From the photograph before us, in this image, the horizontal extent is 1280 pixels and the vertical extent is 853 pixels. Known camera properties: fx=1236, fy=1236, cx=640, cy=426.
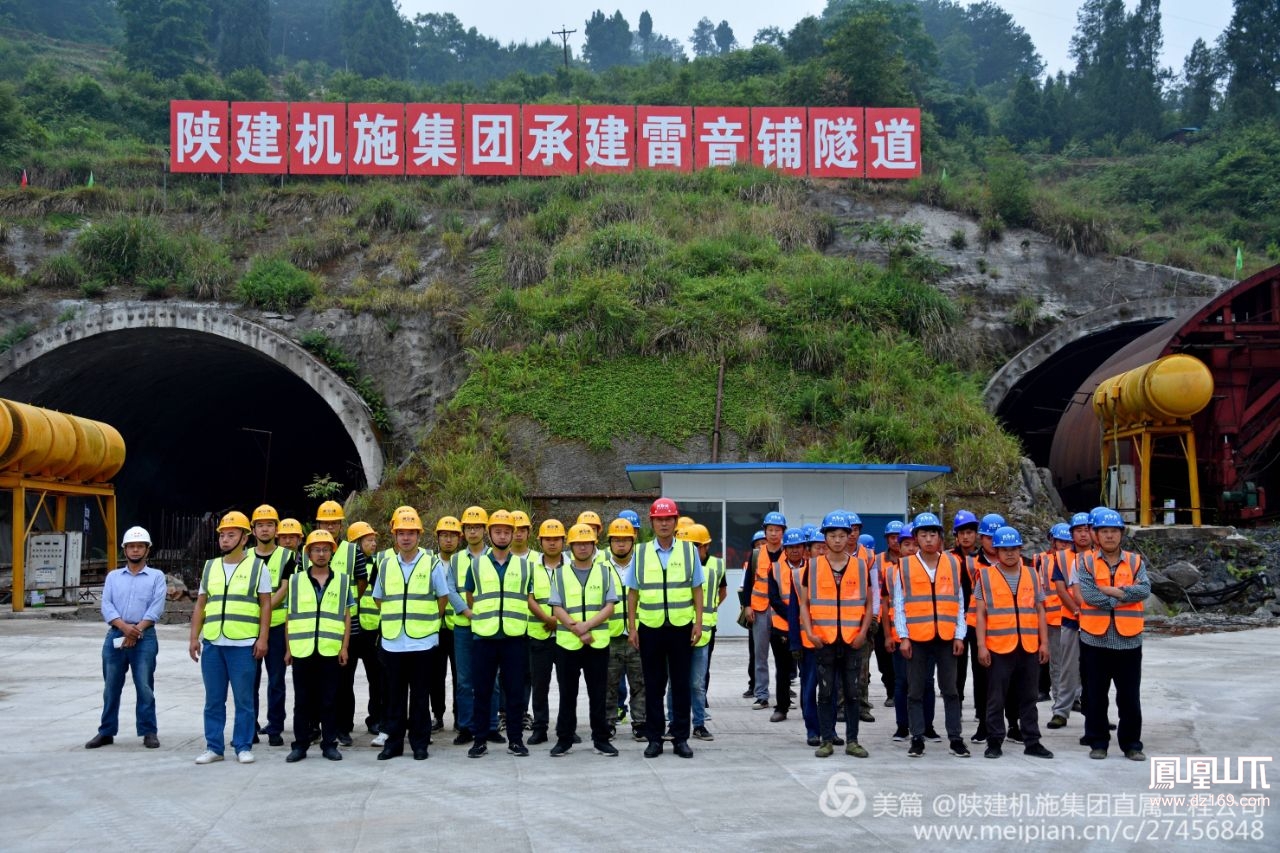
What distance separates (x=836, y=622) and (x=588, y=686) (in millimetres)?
1855

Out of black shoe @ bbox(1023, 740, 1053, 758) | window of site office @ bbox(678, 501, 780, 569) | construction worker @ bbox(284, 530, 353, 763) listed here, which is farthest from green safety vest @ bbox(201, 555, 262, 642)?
window of site office @ bbox(678, 501, 780, 569)

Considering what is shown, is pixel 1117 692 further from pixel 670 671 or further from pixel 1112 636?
pixel 670 671

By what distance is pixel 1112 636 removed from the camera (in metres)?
8.60

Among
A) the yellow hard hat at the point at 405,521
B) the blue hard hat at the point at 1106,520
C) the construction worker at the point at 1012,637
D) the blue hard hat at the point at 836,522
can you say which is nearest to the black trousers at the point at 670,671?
the blue hard hat at the point at 836,522

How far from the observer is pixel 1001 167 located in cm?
3105

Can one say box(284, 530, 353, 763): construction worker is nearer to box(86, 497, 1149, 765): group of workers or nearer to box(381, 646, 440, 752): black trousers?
box(86, 497, 1149, 765): group of workers

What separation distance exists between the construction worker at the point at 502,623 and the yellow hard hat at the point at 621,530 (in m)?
0.69

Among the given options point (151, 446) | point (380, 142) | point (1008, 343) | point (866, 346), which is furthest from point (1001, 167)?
point (151, 446)

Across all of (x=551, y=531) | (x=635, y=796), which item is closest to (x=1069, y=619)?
(x=551, y=531)

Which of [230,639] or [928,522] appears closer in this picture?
[230,639]

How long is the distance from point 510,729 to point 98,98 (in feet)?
148

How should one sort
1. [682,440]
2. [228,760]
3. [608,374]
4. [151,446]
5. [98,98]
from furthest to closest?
[98,98], [151,446], [608,374], [682,440], [228,760]

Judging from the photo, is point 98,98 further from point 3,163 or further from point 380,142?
point 380,142

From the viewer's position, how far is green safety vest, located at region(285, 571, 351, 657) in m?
8.73
